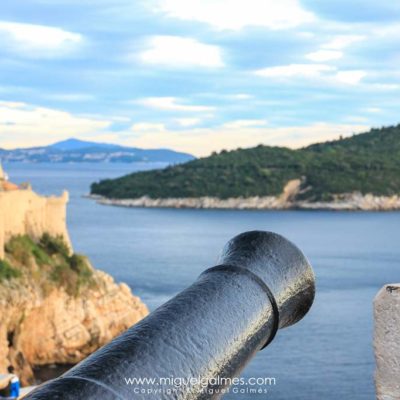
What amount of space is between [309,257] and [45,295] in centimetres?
3405

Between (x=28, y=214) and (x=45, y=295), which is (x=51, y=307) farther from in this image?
(x=28, y=214)

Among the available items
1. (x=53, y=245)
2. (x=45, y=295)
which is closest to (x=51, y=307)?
(x=45, y=295)

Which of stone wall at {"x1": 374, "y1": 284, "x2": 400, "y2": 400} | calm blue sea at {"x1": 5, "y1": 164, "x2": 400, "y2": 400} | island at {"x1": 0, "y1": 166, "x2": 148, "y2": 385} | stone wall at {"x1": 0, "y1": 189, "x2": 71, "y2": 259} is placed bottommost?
calm blue sea at {"x1": 5, "y1": 164, "x2": 400, "y2": 400}

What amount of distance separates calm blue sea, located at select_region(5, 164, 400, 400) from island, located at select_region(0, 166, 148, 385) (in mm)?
4794

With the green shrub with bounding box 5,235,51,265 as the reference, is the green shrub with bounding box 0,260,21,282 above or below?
below

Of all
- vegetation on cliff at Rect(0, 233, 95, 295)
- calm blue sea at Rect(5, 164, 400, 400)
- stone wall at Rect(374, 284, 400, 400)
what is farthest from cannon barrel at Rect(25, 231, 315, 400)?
vegetation on cliff at Rect(0, 233, 95, 295)

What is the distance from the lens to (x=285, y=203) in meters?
105

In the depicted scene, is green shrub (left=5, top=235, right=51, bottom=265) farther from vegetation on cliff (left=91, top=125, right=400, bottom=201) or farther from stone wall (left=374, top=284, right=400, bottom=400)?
vegetation on cliff (left=91, top=125, right=400, bottom=201)

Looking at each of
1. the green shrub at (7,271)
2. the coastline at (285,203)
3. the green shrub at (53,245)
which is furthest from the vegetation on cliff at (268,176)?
the green shrub at (7,271)

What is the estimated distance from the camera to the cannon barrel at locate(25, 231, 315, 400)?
2.30 metres

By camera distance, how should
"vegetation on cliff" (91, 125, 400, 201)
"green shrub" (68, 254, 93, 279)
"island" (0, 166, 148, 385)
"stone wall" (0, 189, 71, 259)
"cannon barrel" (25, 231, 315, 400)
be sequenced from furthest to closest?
"vegetation on cliff" (91, 125, 400, 201)
"green shrub" (68, 254, 93, 279)
"stone wall" (0, 189, 71, 259)
"island" (0, 166, 148, 385)
"cannon barrel" (25, 231, 315, 400)

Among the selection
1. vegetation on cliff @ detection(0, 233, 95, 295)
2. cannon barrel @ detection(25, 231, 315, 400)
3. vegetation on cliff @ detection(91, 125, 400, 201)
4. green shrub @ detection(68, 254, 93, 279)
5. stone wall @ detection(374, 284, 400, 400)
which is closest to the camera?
cannon barrel @ detection(25, 231, 315, 400)

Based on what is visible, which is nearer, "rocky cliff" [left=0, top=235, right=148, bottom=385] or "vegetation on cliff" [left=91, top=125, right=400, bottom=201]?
"rocky cliff" [left=0, top=235, right=148, bottom=385]

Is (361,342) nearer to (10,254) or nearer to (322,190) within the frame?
(10,254)
